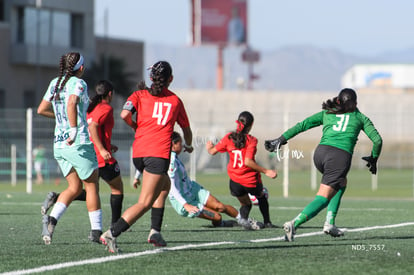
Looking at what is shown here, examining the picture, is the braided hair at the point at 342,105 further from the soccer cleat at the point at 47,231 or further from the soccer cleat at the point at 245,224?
the soccer cleat at the point at 47,231

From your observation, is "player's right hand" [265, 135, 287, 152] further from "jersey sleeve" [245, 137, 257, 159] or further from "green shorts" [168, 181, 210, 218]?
"green shorts" [168, 181, 210, 218]

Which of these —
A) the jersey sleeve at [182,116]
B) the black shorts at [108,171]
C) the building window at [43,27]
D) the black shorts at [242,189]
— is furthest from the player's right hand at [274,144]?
the building window at [43,27]

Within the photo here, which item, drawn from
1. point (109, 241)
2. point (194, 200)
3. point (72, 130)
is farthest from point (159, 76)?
point (194, 200)

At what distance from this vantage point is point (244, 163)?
1341 cm

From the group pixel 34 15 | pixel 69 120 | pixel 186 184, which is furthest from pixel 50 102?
pixel 34 15

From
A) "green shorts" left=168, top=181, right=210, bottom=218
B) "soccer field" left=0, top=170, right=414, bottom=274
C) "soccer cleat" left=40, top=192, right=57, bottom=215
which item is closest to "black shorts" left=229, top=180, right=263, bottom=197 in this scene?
"green shorts" left=168, top=181, right=210, bottom=218

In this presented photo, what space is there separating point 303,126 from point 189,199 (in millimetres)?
2832

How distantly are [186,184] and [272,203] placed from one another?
23.3ft

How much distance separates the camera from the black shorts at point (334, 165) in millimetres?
11047

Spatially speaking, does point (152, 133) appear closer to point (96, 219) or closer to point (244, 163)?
point (96, 219)

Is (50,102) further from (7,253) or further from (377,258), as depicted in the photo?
(377,258)

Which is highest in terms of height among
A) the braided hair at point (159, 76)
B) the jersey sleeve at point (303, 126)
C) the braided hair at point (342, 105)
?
the braided hair at point (159, 76)

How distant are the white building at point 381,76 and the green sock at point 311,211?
128308mm

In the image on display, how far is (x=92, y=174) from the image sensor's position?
33.8 ft
